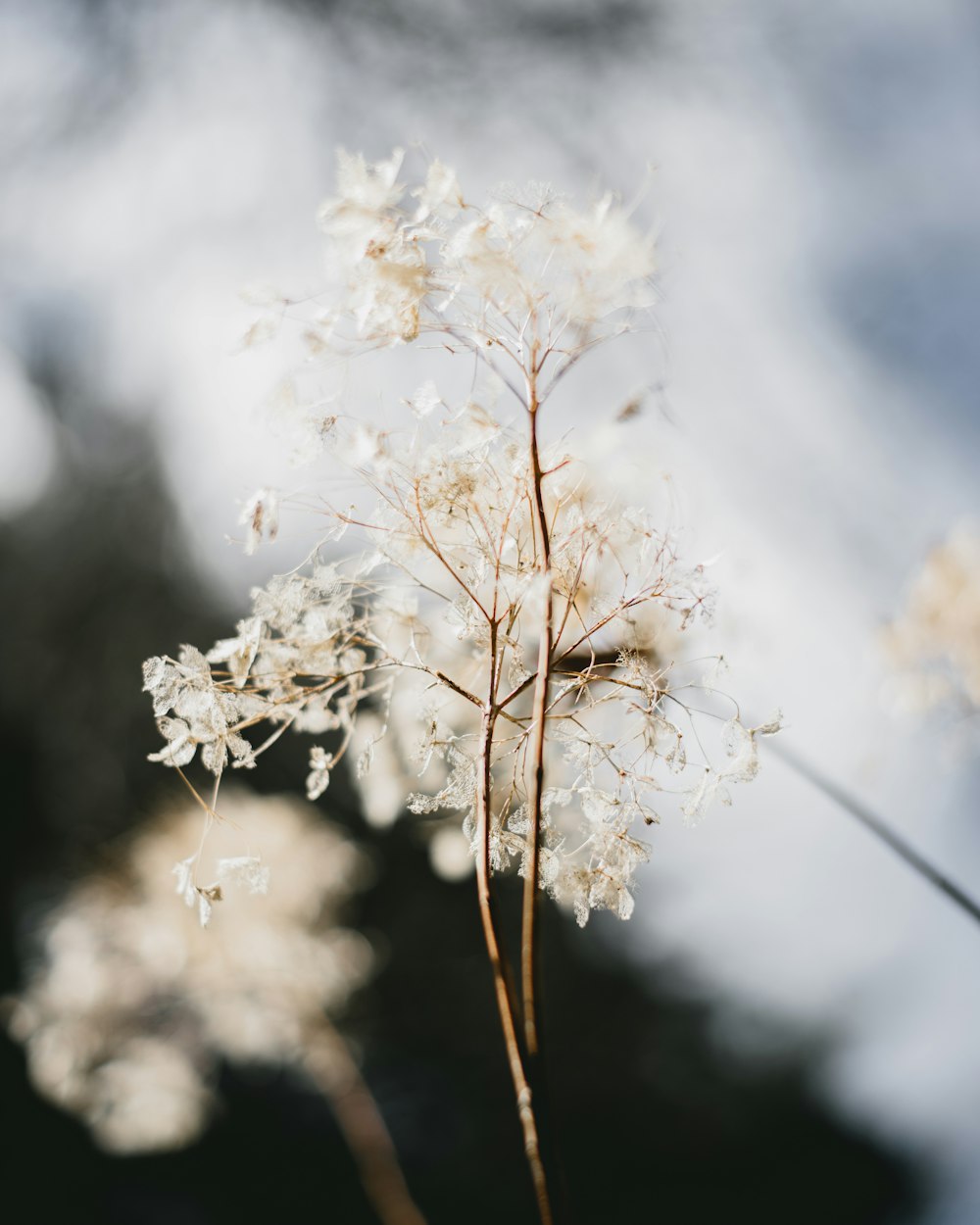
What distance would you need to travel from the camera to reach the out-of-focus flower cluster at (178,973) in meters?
1.31

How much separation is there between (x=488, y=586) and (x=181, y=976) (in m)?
1.39

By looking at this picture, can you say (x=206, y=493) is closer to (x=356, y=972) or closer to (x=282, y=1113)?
(x=356, y=972)

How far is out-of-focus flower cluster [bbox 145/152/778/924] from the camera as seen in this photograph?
304mm

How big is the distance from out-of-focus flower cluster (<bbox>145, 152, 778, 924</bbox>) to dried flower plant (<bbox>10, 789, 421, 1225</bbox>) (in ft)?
3.57

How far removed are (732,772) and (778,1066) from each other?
3.11 meters

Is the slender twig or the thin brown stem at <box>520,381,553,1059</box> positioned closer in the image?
the thin brown stem at <box>520,381,553,1059</box>

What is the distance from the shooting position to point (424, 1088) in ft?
8.91

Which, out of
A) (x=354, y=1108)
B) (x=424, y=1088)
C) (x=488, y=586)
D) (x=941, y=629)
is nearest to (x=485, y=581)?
(x=488, y=586)

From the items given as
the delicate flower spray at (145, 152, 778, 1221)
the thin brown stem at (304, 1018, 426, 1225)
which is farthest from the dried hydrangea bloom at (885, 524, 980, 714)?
the thin brown stem at (304, 1018, 426, 1225)

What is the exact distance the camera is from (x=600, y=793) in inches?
12.9

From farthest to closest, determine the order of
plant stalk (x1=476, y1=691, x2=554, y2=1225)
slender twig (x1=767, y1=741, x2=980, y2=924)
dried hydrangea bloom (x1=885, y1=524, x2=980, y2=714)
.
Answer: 1. dried hydrangea bloom (x1=885, y1=524, x2=980, y2=714)
2. slender twig (x1=767, y1=741, x2=980, y2=924)
3. plant stalk (x1=476, y1=691, x2=554, y2=1225)

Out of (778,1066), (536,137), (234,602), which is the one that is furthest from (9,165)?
(778,1066)

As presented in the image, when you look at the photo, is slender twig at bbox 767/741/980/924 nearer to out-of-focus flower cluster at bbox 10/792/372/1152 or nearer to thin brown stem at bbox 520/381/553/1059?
thin brown stem at bbox 520/381/553/1059

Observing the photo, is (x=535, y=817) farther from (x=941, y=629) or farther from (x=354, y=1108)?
(x=354, y=1108)
